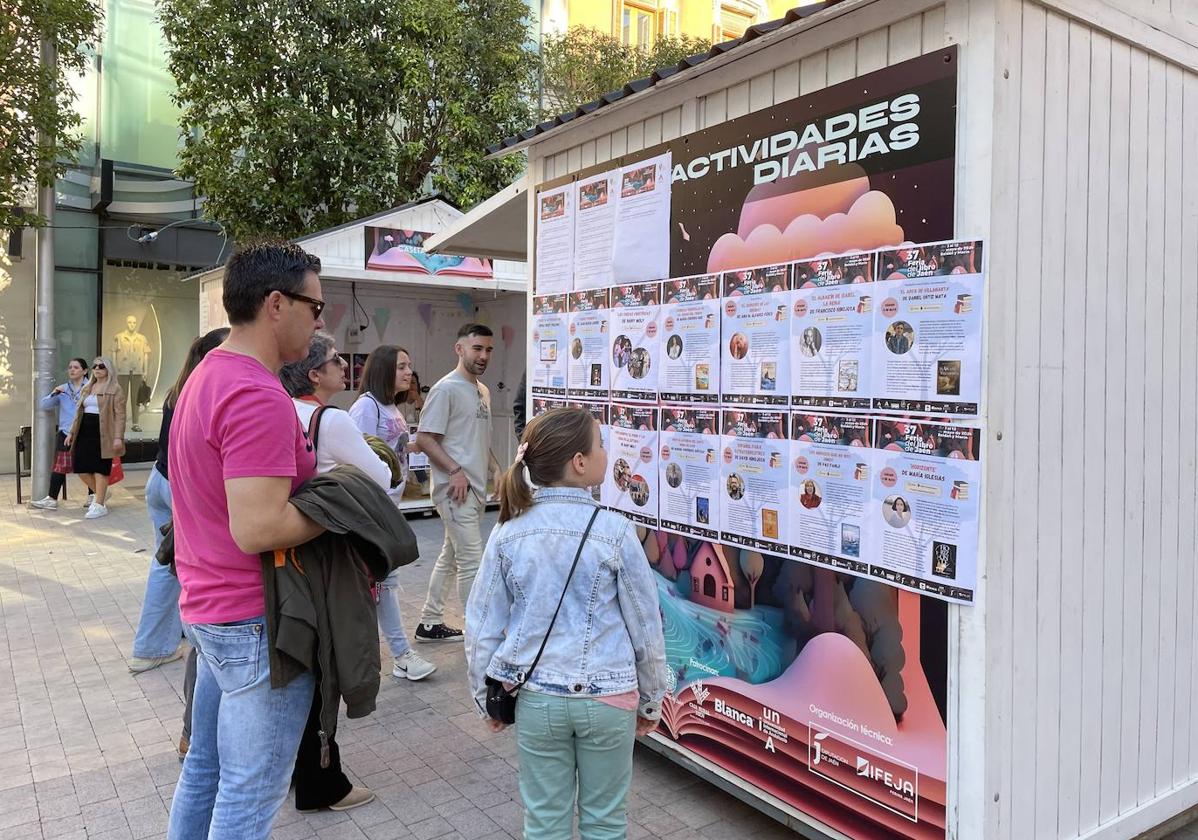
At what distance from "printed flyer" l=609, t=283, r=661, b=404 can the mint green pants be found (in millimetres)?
1679

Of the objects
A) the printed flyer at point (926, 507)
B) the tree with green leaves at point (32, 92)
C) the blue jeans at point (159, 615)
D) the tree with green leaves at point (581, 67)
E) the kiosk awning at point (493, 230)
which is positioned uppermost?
the tree with green leaves at point (581, 67)

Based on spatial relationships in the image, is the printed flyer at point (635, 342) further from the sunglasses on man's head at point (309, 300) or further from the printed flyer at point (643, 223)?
the sunglasses on man's head at point (309, 300)

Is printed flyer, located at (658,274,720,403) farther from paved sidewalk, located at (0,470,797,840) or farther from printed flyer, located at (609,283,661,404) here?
paved sidewalk, located at (0,470,797,840)

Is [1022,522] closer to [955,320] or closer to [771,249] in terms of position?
[955,320]

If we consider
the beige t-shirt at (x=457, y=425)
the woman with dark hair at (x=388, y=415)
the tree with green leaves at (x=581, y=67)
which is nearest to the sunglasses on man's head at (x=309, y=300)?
the woman with dark hair at (x=388, y=415)

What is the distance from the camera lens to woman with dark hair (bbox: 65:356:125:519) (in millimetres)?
10094

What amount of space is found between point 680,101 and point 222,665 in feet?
8.83

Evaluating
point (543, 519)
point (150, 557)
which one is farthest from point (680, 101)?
point (150, 557)

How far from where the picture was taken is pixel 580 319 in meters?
4.08

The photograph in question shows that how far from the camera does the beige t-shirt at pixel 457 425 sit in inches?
214

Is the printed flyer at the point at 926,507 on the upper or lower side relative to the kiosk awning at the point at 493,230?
lower

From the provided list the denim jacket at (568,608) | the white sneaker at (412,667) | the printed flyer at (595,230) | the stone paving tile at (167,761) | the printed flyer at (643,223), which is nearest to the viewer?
the denim jacket at (568,608)

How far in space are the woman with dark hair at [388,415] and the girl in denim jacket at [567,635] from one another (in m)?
2.48

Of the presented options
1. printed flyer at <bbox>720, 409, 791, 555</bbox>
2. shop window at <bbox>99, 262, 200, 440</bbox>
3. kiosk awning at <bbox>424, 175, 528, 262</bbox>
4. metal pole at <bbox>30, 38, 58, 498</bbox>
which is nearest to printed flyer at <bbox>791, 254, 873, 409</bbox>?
printed flyer at <bbox>720, 409, 791, 555</bbox>
